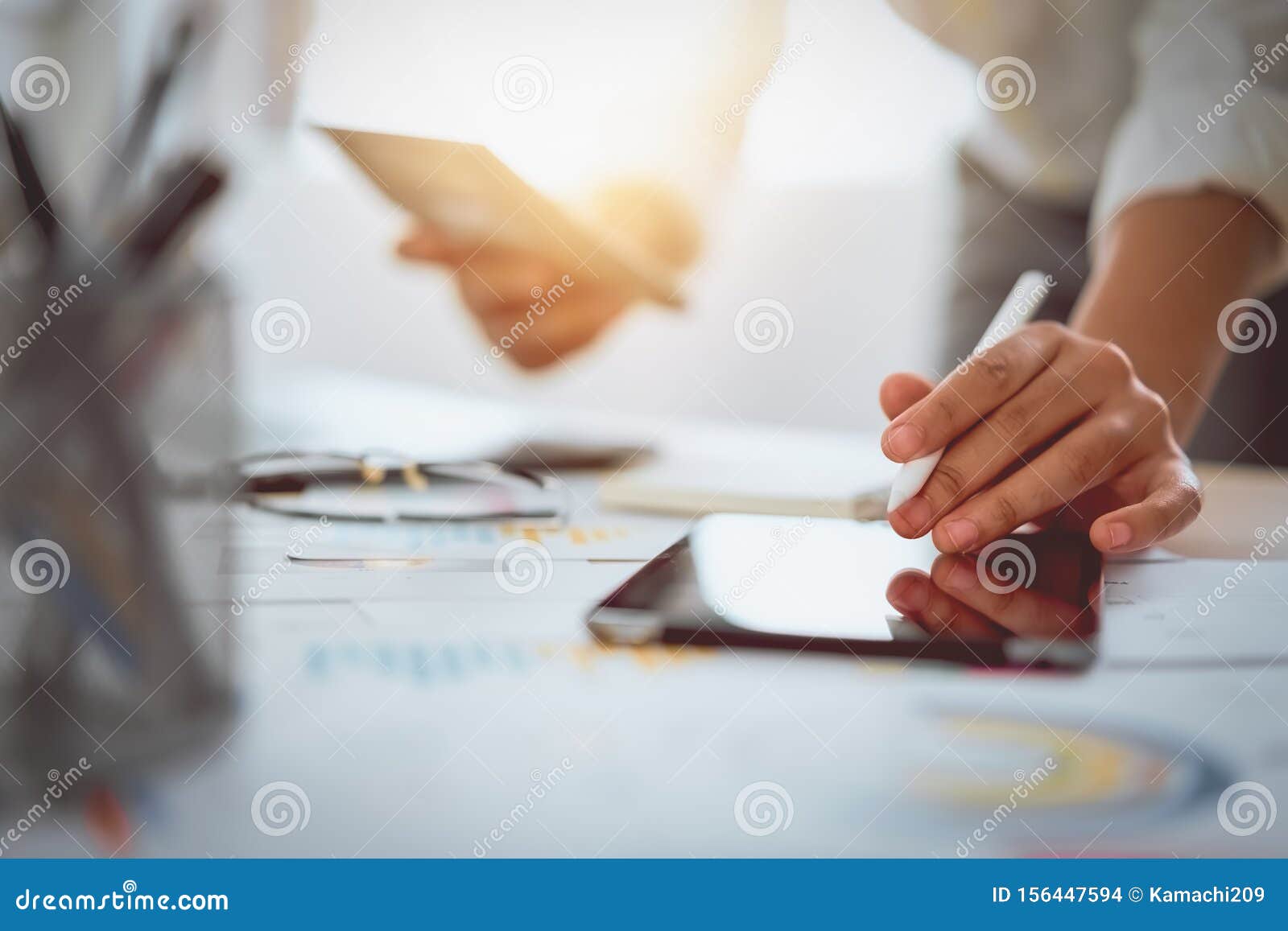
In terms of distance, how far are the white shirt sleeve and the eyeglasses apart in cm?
56

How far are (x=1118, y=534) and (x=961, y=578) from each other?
0.43ft

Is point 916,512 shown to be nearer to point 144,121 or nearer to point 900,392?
point 900,392

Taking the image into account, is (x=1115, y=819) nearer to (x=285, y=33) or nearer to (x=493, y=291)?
(x=493, y=291)

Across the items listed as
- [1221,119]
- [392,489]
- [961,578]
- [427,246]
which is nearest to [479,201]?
[427,246]

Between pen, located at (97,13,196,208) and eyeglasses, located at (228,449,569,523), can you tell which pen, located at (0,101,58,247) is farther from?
eyeglasses, located at (228,449,569,523)

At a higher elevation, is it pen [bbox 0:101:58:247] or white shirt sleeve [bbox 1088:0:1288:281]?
white shirt sleeve [bbox 1088:0:1288:281]

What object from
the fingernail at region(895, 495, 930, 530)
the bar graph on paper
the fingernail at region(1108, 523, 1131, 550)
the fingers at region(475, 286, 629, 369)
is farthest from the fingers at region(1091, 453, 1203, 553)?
the fingers at region(475, 286, 629, 369)

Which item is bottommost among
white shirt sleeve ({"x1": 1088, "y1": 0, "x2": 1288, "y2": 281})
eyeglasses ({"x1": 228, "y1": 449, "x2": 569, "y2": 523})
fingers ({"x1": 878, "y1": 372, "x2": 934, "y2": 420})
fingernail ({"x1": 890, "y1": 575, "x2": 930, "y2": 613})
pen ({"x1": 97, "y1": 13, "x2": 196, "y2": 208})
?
eyeglasses ({"x1": 228, "y1": 449, "x2": 569, "y2": 523})

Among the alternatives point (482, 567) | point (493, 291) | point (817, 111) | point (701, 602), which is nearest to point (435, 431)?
point (493, 291)

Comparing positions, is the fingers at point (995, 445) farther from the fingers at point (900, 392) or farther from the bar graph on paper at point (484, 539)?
the bar graph on paper at point (484, 539)

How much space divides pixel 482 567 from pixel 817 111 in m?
0.99

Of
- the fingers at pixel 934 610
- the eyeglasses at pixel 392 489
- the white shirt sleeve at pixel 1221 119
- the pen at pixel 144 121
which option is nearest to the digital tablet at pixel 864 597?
the fingers at pixel 934 610

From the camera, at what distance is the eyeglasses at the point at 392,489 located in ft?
1.91

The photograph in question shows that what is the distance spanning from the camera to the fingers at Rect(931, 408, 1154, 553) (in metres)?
0.51
